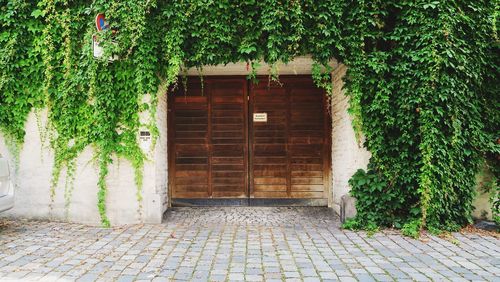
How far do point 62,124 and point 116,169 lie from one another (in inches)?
45.2

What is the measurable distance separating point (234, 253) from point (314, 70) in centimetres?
328

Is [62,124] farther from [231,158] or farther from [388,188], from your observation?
[388,188]

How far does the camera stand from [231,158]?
7.80 meters

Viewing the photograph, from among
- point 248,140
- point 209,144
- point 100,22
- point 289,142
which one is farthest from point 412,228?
point 100,22

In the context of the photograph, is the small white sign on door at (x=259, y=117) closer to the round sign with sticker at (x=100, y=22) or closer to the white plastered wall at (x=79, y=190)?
the white plastered wall at (x=79, y=190)

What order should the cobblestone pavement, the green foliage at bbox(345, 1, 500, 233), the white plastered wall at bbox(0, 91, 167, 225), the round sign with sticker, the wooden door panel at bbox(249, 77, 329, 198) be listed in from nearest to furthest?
the cobblestone pavement < the green foliage at bbox(345, 1, 500, 233) < the round sign with sticker < the white plastered wall at bbox(0, 91, 167, 225) < the wooden door panel at bbox(249, 77, 329, 198)

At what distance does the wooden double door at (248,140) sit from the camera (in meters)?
7.79

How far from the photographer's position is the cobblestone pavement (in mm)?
3947

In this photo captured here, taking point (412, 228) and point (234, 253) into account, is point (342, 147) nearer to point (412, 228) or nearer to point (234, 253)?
point (412, 228)

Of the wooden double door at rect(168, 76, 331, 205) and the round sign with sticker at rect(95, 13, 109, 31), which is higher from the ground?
the round sign with sticker at rect(95, 13, 109, 31)

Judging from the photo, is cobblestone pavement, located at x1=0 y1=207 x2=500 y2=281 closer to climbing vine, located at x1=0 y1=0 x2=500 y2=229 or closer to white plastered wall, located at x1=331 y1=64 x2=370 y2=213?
climbing vine, located at x1=0 y1=0 x2=500 y2=229

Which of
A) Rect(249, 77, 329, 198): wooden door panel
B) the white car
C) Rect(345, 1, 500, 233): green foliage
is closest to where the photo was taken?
the white car

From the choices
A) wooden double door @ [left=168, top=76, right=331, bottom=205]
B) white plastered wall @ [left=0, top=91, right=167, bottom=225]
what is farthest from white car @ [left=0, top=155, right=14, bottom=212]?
wooden double door @ [left=168, top=76, right=331, bottom=205]

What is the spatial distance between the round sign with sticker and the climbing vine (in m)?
0.11
